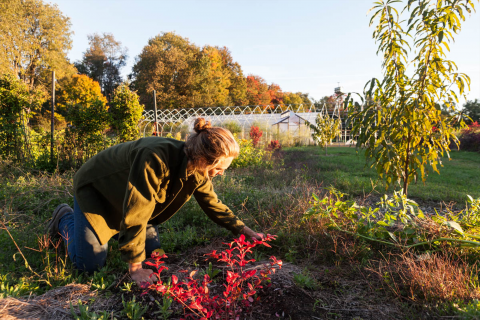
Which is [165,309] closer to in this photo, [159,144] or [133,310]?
[133,310]

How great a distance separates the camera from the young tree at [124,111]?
6164mm

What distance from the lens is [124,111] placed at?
621cm

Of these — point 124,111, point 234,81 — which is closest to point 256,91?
point 234,81

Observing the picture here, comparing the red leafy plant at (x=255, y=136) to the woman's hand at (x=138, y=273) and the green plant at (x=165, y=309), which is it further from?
the green plant at (x=165, y=309)

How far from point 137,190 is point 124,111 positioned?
16.2 feet

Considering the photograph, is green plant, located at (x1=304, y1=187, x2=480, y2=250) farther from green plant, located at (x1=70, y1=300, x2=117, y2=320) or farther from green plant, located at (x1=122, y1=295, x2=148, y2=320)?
green plant, located at (x1=70, y1=300, x2=117, y2=320)

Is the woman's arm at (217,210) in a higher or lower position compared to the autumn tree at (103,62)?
lower

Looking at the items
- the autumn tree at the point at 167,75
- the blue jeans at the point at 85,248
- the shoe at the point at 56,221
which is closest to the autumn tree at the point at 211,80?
the autumn tree at the point at 167,75

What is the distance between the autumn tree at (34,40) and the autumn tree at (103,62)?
725 cm

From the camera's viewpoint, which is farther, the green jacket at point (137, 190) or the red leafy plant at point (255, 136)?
the red leafy plant at point (255, 136)

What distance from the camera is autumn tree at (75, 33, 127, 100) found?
1293 inches

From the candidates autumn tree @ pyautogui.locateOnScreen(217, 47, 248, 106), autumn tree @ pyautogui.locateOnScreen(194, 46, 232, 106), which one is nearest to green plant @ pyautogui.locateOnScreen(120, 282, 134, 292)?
autumn tree @ pyautogui.locateOnScreen(194, 46, 232, 106)

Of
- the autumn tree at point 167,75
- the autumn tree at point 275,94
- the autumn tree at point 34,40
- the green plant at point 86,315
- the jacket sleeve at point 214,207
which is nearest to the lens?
the green plant at point 86,315

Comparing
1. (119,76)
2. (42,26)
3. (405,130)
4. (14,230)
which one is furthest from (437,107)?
(119,76)
